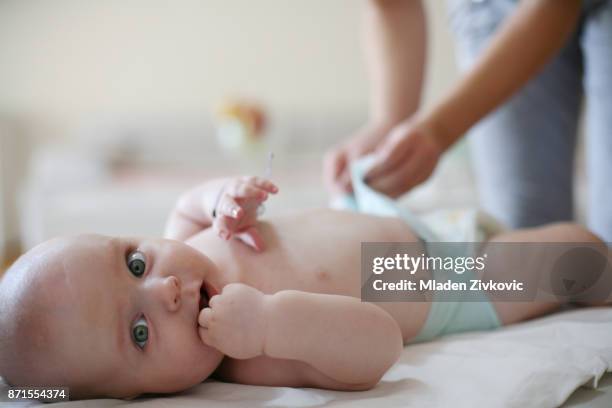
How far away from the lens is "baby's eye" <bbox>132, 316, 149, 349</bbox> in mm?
743

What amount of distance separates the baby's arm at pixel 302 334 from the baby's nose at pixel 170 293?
0.04m

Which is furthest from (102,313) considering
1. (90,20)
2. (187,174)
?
(90,20)

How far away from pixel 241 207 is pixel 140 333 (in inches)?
9.7

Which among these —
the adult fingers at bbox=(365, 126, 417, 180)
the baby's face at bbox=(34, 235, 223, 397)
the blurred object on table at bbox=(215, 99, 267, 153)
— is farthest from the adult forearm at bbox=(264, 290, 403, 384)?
the blurred object on table at bbox=(215, 99, 267, 153)

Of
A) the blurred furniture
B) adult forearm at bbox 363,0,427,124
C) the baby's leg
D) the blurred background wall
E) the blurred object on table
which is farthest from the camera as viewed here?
the blurred furniture

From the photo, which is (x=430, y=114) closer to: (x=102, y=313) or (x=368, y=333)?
(x=368, y=333)

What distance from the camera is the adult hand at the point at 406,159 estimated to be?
1.17 meters

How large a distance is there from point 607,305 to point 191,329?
693mm

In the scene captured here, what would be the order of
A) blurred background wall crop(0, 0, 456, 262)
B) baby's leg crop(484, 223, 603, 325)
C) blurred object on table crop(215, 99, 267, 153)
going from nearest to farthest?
baby's leg crop(484, 223, 603, 325), blurred object on table crop(215, 99, 267, 153), blurred background wall crop(0, 0, 456, 262)

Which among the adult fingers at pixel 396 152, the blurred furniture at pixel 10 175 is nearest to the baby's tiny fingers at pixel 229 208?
the adult fingers at pixel 396 152

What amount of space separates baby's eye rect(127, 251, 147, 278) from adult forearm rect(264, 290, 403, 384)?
18cm

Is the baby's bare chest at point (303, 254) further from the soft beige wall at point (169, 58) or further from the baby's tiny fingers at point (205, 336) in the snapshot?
the soft beige wall at point (169, 58)

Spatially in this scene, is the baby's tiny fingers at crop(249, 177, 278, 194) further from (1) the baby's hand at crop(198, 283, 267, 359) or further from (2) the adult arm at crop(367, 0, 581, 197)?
(2) the adult arm at crop(367, 0, 581, 197)

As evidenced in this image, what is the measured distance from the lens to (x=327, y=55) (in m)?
4.51
